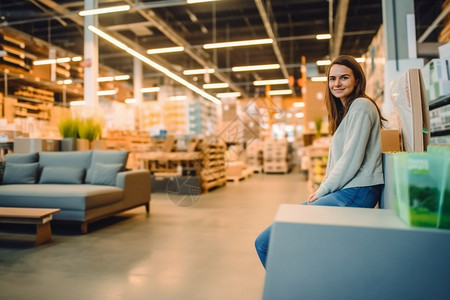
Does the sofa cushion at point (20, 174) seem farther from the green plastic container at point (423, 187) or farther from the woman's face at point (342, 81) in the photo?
the green plastic container at point (423, 187)

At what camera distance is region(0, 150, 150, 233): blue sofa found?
3736 millimetres

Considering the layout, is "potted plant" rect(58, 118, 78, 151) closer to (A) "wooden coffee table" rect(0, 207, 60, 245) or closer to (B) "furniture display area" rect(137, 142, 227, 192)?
(B) "furniture display area" rect(137, 142, 227, 192)

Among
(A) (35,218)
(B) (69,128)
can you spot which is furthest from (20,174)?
(A) (35,218)

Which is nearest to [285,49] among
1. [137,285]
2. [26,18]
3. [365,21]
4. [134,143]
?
[365,21]

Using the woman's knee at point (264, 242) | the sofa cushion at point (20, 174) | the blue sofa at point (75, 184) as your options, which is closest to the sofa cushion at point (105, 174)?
the blue sofa at point (75, 184)

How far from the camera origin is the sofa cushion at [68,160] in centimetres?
485

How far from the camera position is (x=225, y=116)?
17.0m

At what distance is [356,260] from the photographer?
109 centimetres

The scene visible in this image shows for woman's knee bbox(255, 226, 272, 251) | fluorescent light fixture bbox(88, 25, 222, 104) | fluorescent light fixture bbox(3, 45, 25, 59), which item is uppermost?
fluorescent light fixture bbox(3, 45, 25, 59)

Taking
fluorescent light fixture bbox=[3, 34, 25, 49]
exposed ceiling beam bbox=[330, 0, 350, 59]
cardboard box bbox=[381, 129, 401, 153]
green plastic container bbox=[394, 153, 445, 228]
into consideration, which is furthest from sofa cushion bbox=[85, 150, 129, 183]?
exposed ceiling beam bbox=[330, 0, 350, 59]

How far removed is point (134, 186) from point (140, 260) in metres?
2.01

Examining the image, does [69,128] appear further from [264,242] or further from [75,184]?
[264,242]

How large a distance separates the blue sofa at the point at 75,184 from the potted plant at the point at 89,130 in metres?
0.77

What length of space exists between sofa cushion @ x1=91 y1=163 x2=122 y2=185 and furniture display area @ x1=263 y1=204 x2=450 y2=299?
3787mm
